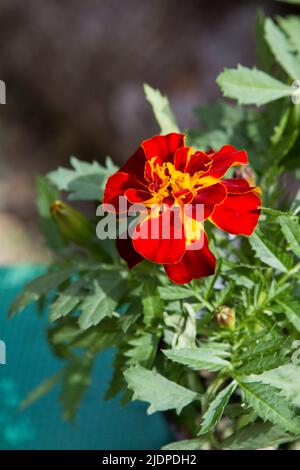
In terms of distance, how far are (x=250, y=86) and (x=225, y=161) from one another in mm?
154

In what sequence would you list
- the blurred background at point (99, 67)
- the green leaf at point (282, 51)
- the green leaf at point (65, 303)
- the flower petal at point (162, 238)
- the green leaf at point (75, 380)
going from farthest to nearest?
the blurred background at point (99, 67) < the green leaf at point (75, 380) < the green leaf at point (282, 51) < the green leaf at point (65, 303) < the flower petal at point (162, 238)

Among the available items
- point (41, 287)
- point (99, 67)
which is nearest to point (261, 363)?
point (41, 287)

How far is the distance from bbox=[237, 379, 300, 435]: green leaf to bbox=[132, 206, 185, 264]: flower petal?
4.8 inches

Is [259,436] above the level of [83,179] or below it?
below

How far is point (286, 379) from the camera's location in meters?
0.59

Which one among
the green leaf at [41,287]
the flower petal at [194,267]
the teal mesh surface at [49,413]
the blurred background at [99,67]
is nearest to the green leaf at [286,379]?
the flower petal at [194,267]

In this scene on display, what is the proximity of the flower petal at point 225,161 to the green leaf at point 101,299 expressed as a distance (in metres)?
0.16

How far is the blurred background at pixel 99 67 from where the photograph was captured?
1.72m

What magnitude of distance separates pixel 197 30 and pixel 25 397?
3.80ft

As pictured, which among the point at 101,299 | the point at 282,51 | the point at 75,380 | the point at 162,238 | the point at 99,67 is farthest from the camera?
the point at 99,67

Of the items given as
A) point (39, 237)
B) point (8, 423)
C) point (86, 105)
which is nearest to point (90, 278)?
point (8, 423)

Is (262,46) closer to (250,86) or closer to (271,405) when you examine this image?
(250,86)

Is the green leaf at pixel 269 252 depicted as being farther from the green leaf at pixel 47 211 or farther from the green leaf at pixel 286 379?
the green leaf at pixel 47 211

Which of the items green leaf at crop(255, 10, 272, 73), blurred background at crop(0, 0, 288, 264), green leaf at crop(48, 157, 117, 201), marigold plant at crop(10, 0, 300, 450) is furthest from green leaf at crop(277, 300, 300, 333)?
blurred background at crop(0, 0, 288, 264)
